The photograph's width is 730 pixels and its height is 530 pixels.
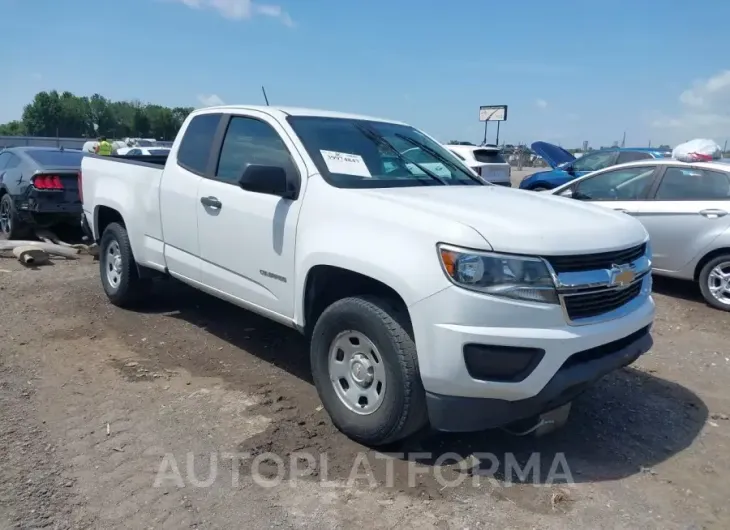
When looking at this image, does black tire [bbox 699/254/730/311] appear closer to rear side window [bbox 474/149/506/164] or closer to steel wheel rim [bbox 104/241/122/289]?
steel wheel rim [bbox 104/241/122/289]

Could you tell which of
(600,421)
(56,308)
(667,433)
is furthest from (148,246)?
(667,433)

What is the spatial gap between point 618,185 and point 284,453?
6.02m

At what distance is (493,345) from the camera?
3.05m

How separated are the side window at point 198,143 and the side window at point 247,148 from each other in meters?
0.21

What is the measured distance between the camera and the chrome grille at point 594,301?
125 inches

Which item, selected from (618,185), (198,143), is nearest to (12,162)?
(198,143)

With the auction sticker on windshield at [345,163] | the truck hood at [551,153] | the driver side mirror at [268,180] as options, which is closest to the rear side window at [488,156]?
the truck hood at [551,153]

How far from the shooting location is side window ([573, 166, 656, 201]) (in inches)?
301

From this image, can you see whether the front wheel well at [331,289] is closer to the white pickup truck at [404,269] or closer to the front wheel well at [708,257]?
the white pickup truck at [404,269]

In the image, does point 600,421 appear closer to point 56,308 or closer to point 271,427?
point 271,427

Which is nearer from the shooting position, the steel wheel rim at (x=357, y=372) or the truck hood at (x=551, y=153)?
the steel wheel rim at (x=357, y=372)

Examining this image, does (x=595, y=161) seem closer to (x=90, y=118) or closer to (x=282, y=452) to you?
(x=282, y=452)

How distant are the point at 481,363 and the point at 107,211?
460cm

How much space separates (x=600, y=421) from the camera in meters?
4.09
